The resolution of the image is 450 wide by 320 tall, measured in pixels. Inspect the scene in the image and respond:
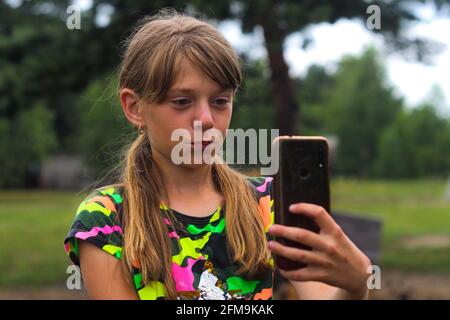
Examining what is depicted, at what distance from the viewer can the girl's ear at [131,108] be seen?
5.57 ft

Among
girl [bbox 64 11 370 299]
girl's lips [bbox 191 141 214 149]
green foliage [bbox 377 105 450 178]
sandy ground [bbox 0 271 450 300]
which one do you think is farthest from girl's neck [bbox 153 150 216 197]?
green foliage [bbox 377 105 450 178]

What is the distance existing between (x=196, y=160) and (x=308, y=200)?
468mm

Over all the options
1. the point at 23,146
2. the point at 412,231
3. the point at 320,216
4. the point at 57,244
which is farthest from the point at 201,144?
the point at 23,146

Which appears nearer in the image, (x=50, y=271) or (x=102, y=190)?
(x=102, y=190)

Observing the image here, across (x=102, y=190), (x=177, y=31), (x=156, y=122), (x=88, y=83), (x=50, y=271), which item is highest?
(x=88, y=83)

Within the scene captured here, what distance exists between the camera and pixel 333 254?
1106 millimetres

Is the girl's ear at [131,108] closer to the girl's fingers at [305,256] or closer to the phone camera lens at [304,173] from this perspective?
the phone camera lens at [304,173]

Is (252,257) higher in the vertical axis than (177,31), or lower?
lower

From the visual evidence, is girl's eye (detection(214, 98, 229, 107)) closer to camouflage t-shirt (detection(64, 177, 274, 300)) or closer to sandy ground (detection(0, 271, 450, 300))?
camouflage t-shirt (detection(64, 177, 274, 300))

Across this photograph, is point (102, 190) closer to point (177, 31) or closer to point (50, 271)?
point (177, 31)

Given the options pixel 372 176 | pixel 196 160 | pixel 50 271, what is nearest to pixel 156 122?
pixel 196 160

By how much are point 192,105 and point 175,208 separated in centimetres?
26

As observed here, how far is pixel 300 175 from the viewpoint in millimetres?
1227
